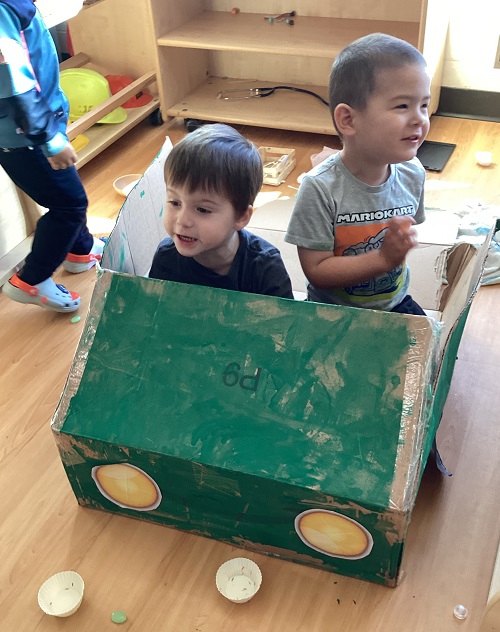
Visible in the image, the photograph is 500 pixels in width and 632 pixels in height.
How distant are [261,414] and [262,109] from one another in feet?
5.78

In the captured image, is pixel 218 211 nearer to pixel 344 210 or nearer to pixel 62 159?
pixel 344 210

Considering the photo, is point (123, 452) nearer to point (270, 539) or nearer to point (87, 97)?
point (270, 539)

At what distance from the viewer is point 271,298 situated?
1.13 m

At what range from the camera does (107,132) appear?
8.34ft

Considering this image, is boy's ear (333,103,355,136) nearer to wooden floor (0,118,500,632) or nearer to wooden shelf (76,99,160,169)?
wooden floor (0,118,500,632)

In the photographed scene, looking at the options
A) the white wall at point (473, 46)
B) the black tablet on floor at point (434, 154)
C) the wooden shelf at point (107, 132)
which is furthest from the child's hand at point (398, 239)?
the white wall at point (473, 46)

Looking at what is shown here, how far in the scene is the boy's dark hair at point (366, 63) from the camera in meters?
1.17

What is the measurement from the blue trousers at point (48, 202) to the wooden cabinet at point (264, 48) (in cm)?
98

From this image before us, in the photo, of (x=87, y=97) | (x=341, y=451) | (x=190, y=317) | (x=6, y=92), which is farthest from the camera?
(x=87, y=97)

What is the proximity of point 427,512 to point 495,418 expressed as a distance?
29 centimetres

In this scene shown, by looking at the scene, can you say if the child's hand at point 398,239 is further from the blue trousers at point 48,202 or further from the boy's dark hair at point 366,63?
the blue trousers at point 48,202

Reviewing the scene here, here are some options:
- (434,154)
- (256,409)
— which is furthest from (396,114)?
(434,154)

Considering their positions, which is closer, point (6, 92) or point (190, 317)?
point (190, 317)

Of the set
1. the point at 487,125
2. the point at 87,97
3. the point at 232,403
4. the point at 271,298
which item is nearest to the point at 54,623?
the point at 232,403
